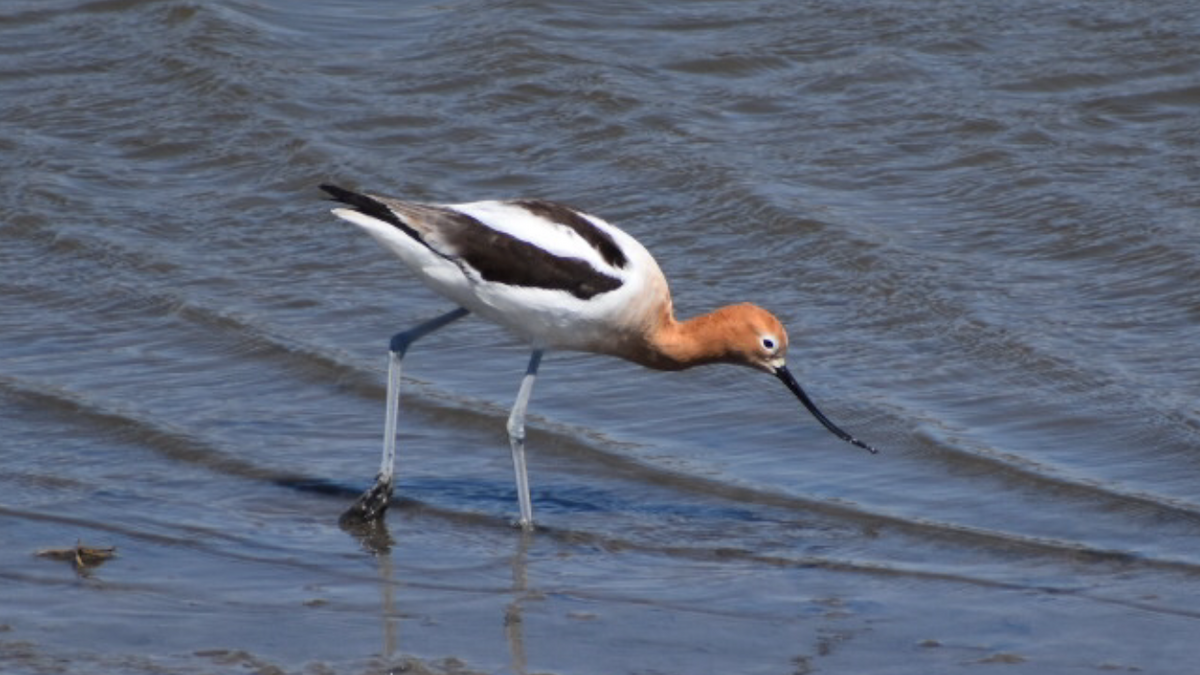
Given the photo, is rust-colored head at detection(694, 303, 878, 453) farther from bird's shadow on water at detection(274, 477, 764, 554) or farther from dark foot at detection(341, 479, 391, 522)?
dark foot at detection(341, 479, 391, 522)

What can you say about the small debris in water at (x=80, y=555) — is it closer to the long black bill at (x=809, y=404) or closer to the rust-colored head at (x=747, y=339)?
the rust-colored head at (x=747, y=339)

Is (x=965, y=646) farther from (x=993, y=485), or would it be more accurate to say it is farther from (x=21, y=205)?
(x=21, y=205)

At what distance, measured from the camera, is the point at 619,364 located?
9125 millimetres

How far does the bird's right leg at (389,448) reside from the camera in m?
7.25

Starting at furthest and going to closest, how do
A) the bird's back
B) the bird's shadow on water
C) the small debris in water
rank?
the bird's shadow on water → the bird's back → the small debris in water

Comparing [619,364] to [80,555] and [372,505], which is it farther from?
[80,555]

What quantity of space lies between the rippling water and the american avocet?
1.50ft

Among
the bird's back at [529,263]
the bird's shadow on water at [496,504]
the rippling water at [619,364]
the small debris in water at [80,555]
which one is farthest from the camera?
the bird's shadow on water at [496,504]

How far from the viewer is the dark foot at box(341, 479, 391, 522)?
23.7 ft

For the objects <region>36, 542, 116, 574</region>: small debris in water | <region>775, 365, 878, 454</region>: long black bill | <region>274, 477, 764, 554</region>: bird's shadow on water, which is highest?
<region>775, 365, 878, 454</region>: long black bill

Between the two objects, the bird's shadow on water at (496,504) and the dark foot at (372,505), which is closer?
the dark foot at (372,505)

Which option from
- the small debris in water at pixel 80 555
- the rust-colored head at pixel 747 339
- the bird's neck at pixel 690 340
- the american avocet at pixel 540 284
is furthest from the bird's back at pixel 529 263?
the small debris in water at pixel 80 555

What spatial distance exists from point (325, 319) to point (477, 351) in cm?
79

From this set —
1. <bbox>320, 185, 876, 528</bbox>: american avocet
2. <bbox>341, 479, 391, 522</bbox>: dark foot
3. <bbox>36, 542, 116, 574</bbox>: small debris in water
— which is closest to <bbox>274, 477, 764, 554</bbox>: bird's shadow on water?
<bbox>341, 479, 391, 522</bbox>: dark foot
